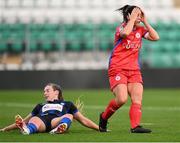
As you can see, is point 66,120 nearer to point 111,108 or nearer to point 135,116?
point 111,108

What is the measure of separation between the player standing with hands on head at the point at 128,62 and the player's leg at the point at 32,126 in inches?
43.0

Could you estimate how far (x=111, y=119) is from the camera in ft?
50.8

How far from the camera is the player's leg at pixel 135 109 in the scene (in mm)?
11782

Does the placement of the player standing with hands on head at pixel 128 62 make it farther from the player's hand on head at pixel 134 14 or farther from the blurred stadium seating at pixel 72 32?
the blurred stadium seating at pixel 72 32

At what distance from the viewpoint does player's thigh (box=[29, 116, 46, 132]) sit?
38.2ft

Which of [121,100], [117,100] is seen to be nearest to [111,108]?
[117,100]

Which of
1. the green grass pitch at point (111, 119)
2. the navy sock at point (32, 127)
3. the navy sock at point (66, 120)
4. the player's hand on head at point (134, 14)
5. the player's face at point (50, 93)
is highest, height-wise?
the player's hand on head at point (134, 14)

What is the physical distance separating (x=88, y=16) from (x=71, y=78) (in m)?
3.80

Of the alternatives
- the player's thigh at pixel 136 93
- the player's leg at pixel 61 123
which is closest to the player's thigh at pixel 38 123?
the player's leg at pixel 61 123

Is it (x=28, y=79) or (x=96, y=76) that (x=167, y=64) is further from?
(x=28, y=79)

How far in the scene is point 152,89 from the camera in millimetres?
27344

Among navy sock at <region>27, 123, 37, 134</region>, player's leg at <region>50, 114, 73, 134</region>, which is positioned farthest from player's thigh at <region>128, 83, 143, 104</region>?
navy sock at <region>27, 123, 37, 134</region>

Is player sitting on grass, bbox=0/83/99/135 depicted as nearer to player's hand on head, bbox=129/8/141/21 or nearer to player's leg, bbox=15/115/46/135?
player's leg, bbox=15/115/46/135

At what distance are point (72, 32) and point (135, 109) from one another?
16664 millimetres
